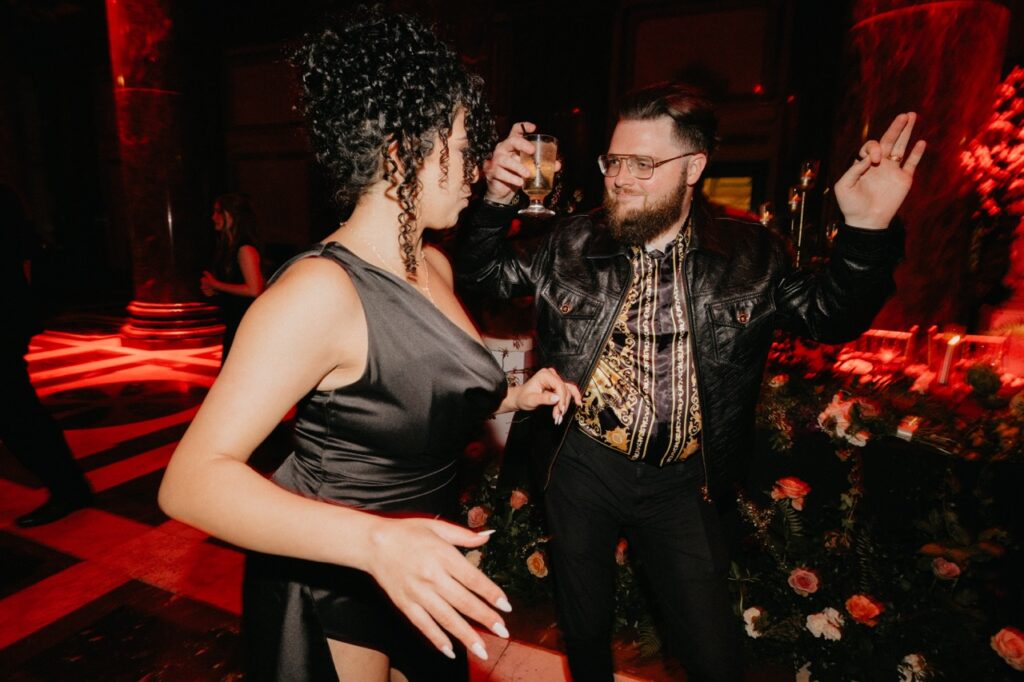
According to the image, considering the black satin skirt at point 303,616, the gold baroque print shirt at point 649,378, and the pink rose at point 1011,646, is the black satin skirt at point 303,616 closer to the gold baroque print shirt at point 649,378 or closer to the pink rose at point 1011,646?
the gold baroque print shirt at point 649,378

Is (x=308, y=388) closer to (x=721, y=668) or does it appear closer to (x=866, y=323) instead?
(x=721, y=668)

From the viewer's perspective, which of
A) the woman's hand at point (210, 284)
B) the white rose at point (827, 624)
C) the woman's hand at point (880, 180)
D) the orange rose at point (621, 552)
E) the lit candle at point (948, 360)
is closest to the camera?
the woman's hand at point (880, 180)

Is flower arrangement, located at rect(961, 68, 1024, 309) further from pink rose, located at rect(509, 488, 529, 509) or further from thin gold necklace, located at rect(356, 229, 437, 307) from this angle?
thin gold necklace, located at rect(356, 229, 437, 307)

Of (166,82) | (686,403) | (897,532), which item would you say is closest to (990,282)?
(897,532)

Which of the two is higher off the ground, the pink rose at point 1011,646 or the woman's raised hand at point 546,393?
the woman's raised hand at point 546,393

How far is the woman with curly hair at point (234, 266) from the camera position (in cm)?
412

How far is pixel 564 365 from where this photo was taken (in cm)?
199

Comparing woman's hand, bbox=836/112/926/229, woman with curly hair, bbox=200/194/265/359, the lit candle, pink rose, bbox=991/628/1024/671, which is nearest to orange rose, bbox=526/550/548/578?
pink rose, bbox=991/628/1024/671

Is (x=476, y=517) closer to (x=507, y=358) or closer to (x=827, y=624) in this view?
(x=507, y=358)

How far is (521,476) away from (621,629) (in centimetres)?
91

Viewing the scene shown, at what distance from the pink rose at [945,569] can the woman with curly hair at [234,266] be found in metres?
4.20

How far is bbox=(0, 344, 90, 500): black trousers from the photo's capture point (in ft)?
10.4

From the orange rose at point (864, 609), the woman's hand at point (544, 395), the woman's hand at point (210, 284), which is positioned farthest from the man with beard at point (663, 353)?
the woman's hand at point (210, 284)

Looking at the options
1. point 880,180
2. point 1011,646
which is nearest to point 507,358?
point 880,180
